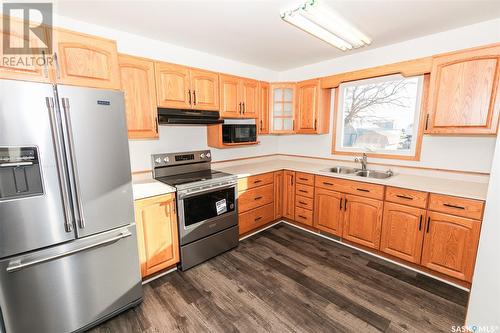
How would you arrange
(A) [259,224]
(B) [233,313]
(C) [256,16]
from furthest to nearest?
(A) [259,224]
(C) [256,16]
(B) [233,313]

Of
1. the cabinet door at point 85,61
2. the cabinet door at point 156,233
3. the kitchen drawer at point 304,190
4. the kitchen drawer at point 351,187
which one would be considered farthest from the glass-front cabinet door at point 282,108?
the cabinet door at point 85,61

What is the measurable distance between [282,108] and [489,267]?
2.95 m

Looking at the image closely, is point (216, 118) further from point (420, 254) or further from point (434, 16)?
point (420, 254)

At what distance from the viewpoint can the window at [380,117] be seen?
2.73 m

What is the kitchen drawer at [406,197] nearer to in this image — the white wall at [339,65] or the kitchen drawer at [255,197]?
the white wall at [339,65]

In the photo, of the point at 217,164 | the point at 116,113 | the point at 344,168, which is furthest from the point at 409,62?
the point at 116,113

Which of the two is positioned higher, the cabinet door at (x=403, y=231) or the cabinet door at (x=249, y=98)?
the cabinet door at (x=249, y=98)

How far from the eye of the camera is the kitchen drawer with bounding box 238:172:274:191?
290cm

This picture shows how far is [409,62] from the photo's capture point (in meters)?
2.44

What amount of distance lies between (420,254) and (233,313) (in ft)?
6.46

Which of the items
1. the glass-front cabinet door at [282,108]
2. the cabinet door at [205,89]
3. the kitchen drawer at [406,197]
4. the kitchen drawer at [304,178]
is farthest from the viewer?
the glass-front cabinet door at [282,108]

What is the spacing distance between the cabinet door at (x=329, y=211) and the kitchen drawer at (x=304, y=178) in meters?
0.15

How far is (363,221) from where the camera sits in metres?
2.63

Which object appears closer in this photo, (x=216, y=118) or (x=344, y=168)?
(x=216, y=118)
